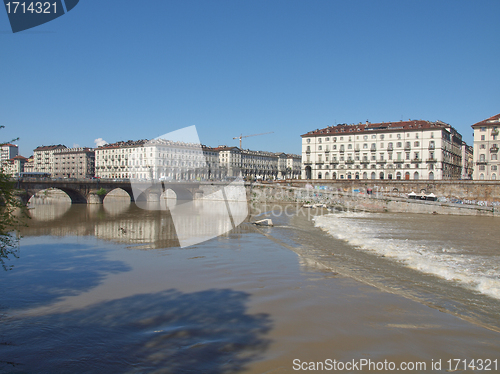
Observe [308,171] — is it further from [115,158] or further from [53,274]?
[53,274]

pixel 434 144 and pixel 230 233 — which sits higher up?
pixel 434 144

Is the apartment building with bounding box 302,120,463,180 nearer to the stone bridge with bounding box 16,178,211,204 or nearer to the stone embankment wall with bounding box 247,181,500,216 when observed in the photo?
the stone embankment wall with bounding box 247,181,500,216

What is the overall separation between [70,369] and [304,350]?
15.0 feet

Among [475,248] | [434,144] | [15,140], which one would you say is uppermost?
[434,144]

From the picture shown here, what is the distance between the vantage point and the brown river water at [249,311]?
22.9ft

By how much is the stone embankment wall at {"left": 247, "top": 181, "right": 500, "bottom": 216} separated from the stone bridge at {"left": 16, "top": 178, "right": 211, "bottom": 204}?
589 inches

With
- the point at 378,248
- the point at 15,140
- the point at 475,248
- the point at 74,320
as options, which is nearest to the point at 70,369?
the point at 74,320

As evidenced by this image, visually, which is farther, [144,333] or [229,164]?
[229,164]

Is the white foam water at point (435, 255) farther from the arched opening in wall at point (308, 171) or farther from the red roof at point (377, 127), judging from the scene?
the arched opening in wall at point (308, 171)

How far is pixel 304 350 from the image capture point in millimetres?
7395

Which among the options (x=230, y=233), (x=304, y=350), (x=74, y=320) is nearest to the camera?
(x=304, y=350)

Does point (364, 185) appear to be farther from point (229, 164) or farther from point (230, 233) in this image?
point (229, 164)

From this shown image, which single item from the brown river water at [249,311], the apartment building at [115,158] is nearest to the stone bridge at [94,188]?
the brown river water at [249,311]

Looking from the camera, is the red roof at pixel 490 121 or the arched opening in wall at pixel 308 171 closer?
the red roof at pixel 490 121
